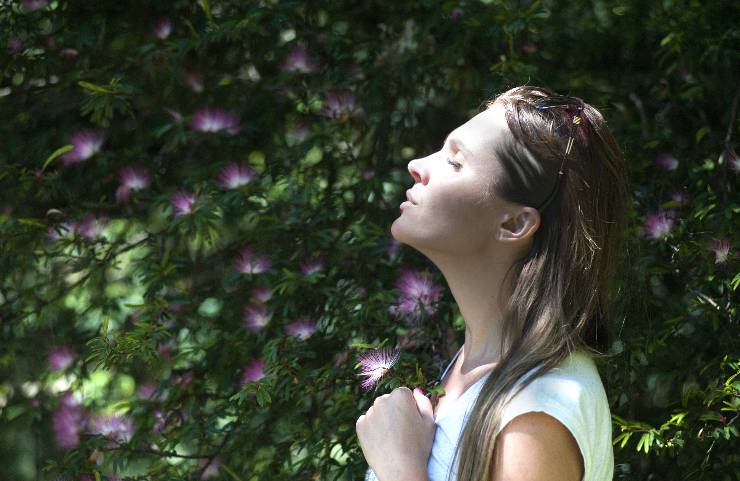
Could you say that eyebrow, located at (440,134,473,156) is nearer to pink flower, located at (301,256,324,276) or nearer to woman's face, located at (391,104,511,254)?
woman's face, located at (391,104,511,254)

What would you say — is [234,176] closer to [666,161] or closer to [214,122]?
[214,122]

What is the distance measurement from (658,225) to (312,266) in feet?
2.47

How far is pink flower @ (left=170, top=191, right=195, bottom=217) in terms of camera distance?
7.46 feet

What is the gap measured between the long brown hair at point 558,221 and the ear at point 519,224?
14mm

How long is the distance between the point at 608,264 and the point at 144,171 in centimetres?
154

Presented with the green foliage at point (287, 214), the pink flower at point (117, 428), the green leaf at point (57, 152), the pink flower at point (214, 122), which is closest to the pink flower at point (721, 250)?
the green foliage at point (287, 214)

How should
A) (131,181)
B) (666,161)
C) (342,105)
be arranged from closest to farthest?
(666,161)
(342,105)
(131,181)

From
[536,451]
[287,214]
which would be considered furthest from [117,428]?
[536,451]

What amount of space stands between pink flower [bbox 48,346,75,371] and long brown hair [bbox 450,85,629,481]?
1609 millimetres

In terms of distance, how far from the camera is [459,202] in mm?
1328

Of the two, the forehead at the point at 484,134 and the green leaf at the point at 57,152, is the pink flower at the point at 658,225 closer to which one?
the forehead at the point at 484,134

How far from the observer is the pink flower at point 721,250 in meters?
1.99

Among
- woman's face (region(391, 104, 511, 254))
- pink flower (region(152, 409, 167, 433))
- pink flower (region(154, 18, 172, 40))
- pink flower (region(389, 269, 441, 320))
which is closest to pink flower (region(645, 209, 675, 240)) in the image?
pink flower (region(389, 269, 441, 320))

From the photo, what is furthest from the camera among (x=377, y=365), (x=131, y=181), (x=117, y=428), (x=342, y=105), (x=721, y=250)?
(x=131, y=181)
